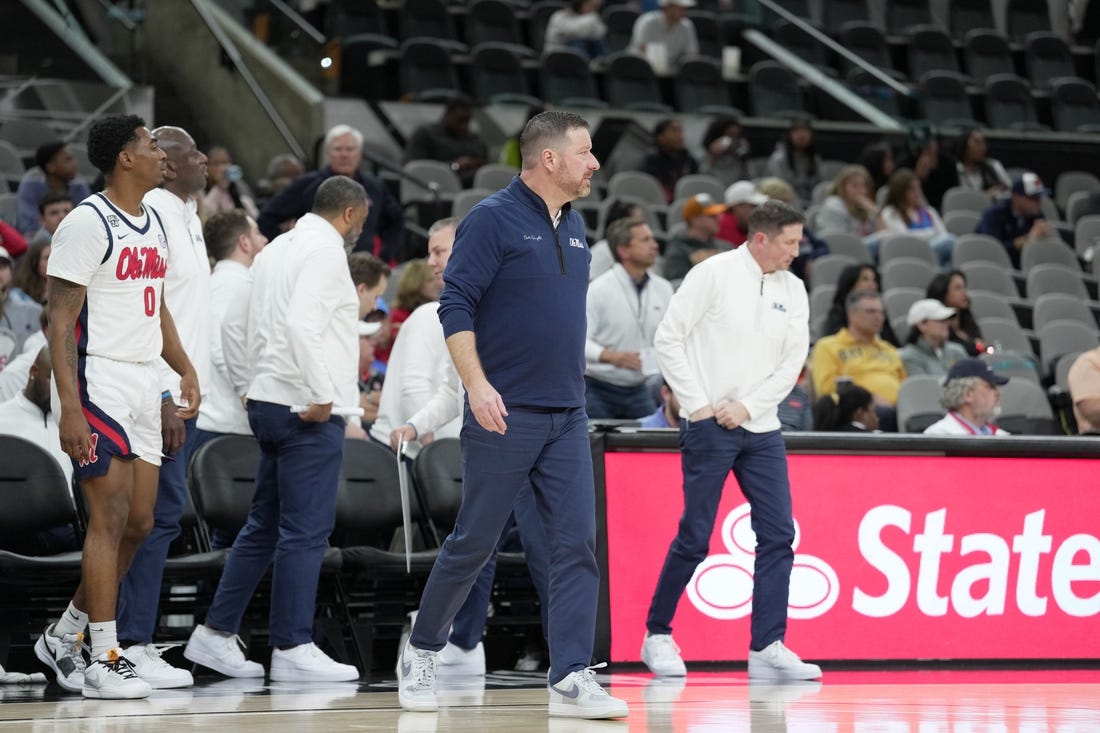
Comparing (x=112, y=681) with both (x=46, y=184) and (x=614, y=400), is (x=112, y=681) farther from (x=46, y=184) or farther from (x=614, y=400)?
(x=46, y=184)

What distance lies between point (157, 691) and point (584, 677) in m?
1.88

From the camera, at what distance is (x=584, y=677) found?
18.5ft

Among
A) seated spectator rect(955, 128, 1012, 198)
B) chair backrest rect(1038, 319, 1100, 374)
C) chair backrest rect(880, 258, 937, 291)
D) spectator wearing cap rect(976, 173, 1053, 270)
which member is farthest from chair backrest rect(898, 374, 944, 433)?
seated spectator rect(955, 128, 1012, 198)

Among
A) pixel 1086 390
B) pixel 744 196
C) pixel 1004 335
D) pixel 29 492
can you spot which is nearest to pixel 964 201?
pixel 1004 335

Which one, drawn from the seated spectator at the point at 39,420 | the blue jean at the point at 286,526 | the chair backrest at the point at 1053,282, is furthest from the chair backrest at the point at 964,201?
the seated spectator at the point at 39,420

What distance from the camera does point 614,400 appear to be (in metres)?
9.65

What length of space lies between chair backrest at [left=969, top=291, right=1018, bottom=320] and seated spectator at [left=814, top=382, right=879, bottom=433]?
3608 mm

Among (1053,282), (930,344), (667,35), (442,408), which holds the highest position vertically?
(667,35)

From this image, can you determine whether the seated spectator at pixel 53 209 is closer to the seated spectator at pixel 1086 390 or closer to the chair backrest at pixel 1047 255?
the seated spectator at pixel 1086 390

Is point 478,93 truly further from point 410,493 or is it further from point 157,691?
point 157,691

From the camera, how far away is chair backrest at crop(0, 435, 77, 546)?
735 centimetres

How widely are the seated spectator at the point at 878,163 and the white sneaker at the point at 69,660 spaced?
10.9m

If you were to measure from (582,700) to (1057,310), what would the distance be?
9.05m

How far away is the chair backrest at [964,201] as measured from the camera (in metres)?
15.9
